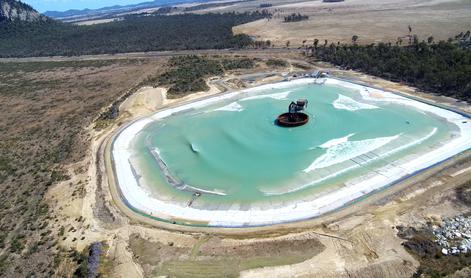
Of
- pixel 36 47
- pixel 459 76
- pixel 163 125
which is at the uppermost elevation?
pixel 36 47

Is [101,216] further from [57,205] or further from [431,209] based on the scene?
[431,209]

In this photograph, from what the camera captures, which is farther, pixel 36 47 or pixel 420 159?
pixel 36 47

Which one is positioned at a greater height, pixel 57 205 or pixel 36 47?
pixel 36 47

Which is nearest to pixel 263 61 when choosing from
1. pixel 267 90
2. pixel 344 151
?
pixel 267 90

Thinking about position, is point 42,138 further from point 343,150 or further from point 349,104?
point 349,104

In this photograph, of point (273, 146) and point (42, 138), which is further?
point (42, 138)

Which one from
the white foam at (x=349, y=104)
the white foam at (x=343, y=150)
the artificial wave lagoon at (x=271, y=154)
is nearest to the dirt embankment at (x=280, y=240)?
the artificial wave lagoon at (x=271, y=154)

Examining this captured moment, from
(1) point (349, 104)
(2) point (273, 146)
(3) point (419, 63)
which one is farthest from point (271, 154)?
(3) point (419, 63)

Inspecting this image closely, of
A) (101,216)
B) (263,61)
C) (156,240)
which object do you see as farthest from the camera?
(263,61)
